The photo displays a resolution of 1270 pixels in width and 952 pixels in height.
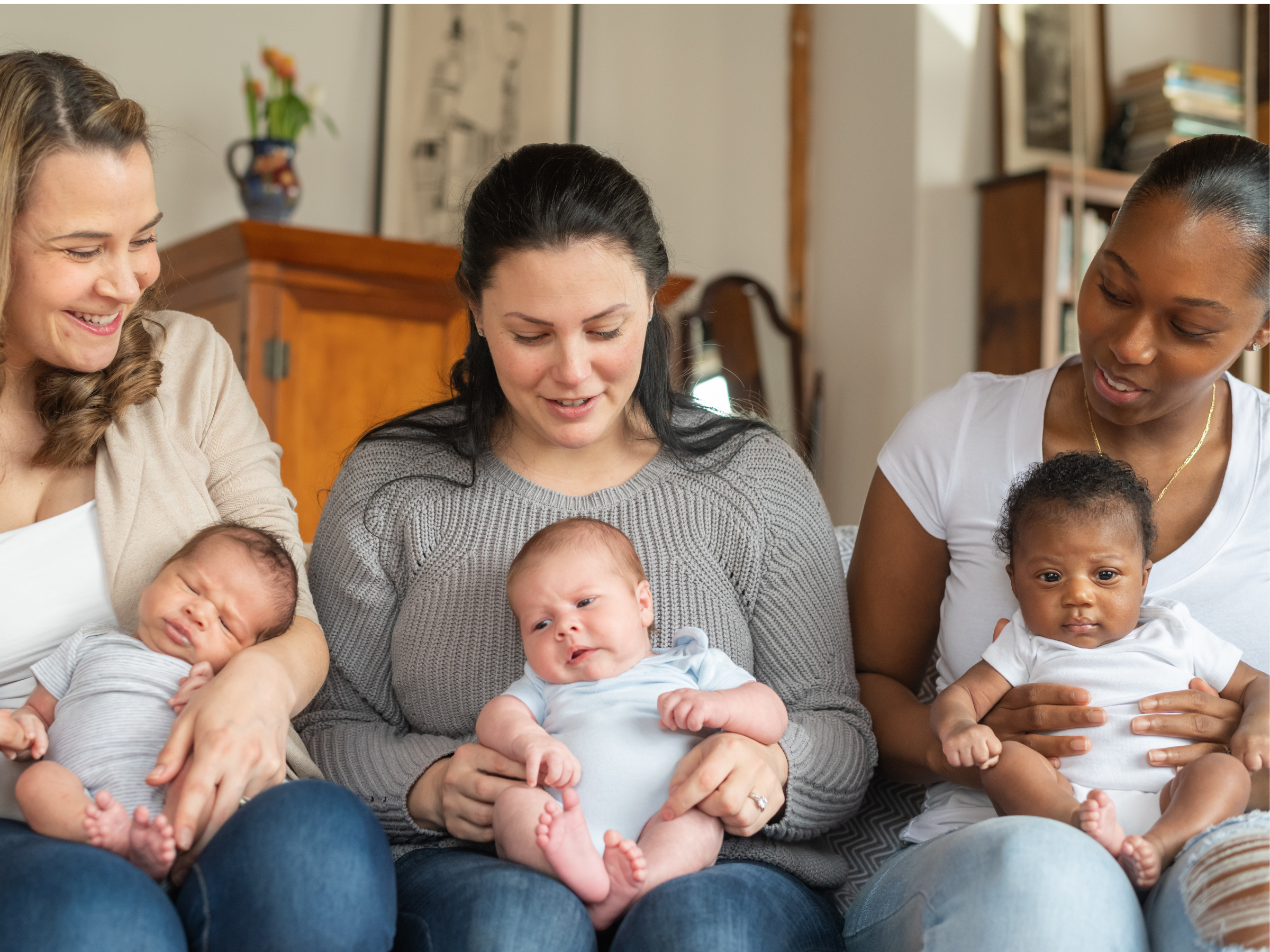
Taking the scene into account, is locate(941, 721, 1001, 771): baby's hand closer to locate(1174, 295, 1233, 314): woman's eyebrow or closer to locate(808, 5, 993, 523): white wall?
locate(1174, 295, 1233, 314): woman's eyebrow

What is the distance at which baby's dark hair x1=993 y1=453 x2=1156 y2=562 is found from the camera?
138 centimetres

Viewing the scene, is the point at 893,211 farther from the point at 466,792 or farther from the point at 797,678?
the point at 466,792

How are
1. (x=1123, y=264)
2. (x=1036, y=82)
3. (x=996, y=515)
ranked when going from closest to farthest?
(x=1123, y=264)
(x=996, y=515)
(x=1036, y=82)

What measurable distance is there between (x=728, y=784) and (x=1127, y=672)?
1.54ft

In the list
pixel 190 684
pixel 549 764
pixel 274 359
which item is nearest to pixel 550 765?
pixel 549 764

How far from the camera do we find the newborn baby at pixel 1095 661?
4.17 ft

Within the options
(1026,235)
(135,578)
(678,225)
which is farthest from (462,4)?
(135,578)

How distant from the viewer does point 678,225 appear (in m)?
4.23

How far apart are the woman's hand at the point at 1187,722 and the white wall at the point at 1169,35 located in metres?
3.17

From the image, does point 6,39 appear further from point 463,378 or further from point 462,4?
point 463,378

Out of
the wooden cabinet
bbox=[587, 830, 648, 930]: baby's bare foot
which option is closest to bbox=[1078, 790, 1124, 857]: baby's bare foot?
bbox=[587, 830, 648, 930]: baby's bare foot

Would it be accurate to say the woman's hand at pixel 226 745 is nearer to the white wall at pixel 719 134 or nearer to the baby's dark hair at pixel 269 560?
the baby's dark hair at pixel 269 560

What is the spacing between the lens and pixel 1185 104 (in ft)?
12.1

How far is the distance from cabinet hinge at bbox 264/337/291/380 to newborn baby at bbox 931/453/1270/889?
1.99m
